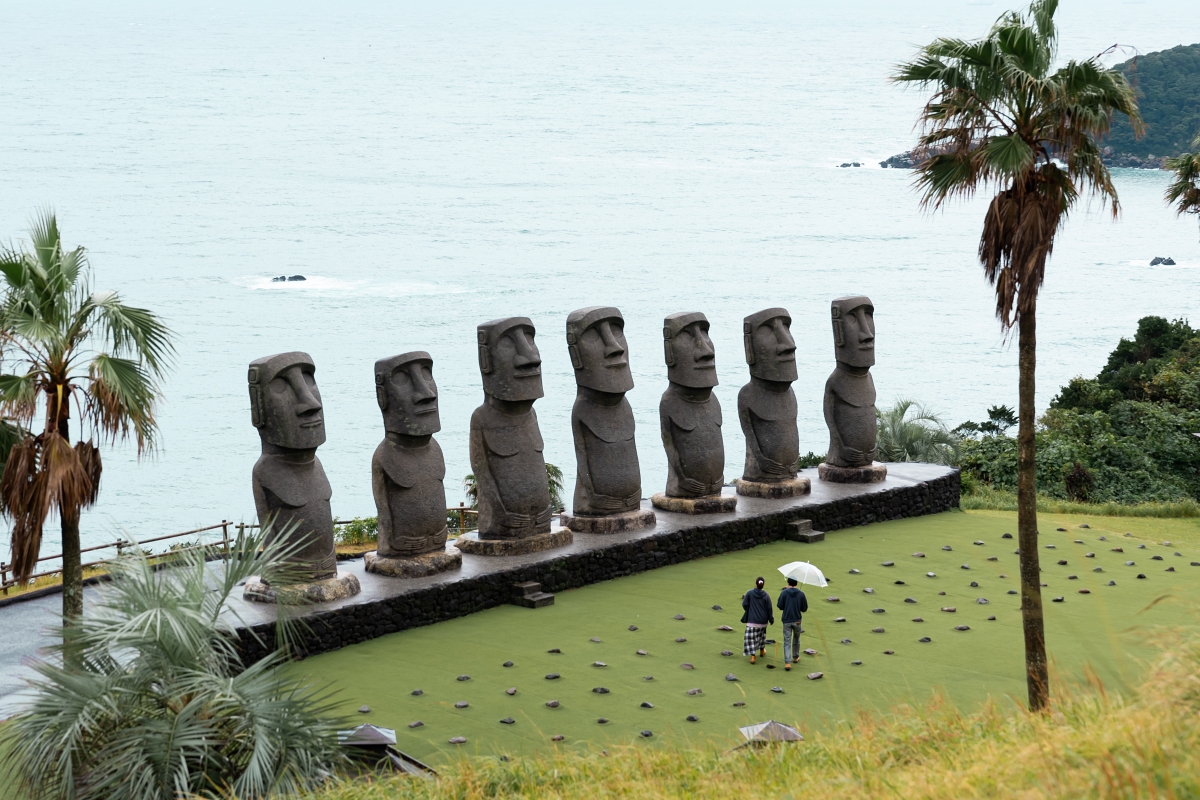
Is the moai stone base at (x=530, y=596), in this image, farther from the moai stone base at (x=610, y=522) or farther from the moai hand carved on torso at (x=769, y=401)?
the moai hand carved on torso at (x=769, y=401)

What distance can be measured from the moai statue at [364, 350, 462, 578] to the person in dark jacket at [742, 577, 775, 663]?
3911 millimetres

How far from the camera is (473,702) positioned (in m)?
13.1

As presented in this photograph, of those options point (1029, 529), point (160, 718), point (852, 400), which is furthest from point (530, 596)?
point (852, 400)

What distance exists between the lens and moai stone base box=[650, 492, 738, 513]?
62.5ft

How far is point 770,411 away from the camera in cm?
2008

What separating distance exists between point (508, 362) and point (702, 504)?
3883 mm

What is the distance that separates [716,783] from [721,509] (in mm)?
9972

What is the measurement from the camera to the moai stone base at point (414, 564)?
52.3 ft

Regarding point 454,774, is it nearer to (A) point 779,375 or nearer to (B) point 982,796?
(B) point 982,796

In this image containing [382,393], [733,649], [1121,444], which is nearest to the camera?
[733,649]

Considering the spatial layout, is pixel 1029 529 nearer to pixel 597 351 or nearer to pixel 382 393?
pixel 597 351

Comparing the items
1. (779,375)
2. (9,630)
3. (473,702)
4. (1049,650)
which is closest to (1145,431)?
(779,375)

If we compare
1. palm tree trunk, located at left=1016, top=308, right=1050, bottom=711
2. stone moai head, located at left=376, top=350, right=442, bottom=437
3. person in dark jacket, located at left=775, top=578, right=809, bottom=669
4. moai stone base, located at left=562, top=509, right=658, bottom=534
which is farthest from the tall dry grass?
moai stone base, located at left=562, top=509, right=658, bottom=534

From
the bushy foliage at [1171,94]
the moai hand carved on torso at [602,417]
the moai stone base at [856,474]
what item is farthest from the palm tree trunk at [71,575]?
the bushy foliage at [1171,94]
